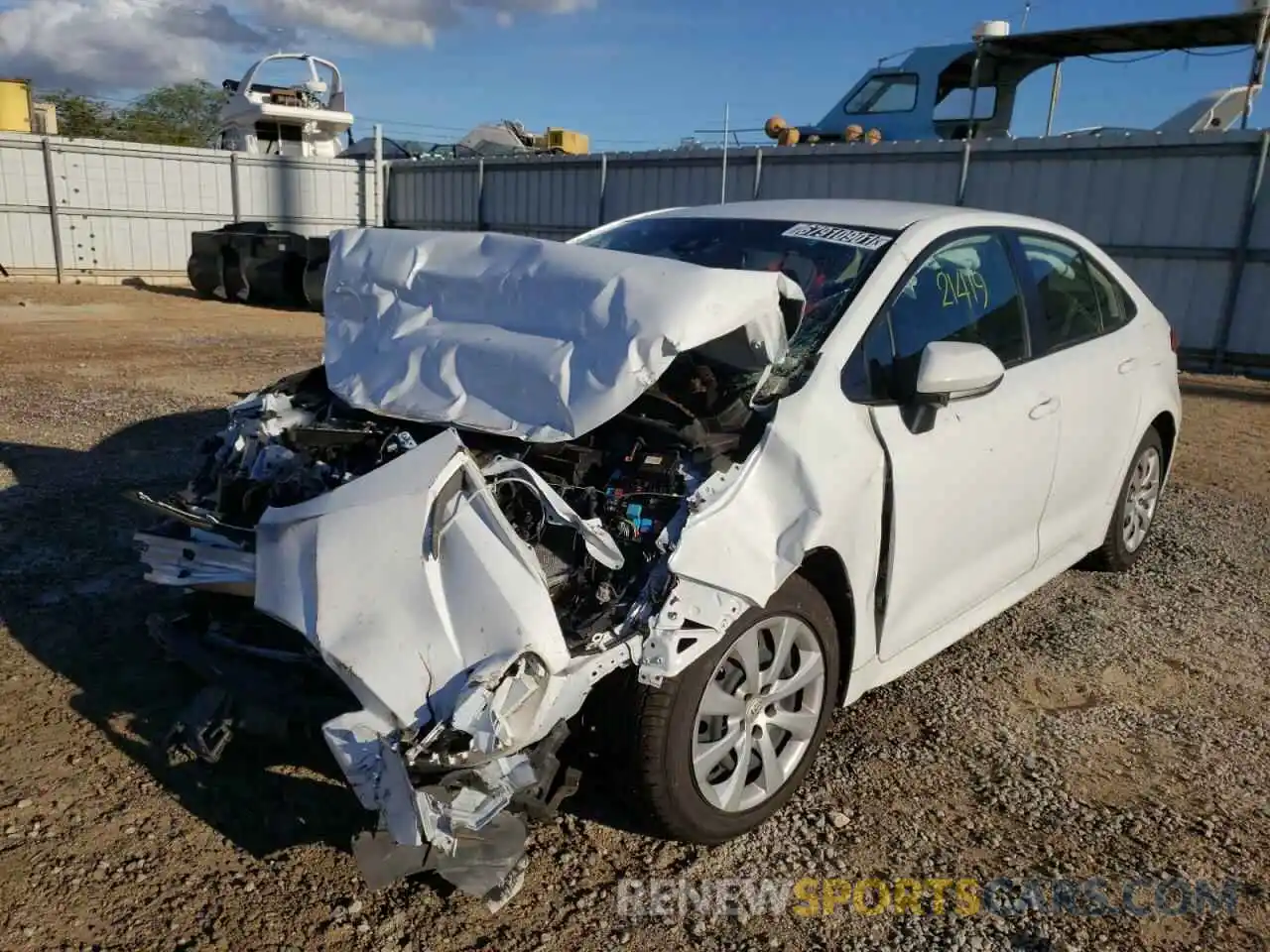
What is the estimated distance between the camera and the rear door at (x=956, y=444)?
312cm

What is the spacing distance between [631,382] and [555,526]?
0.49 m

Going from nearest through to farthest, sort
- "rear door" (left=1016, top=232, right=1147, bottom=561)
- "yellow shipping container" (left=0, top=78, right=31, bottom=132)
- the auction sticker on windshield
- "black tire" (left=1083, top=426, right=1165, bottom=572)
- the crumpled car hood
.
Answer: the crumpled car hood
the auction sticker on windshield
"rear door" (left=1016, top=232, right=1147, bottom=561)
"black tire" (left=1083, top=426, right=1165, bottom=572)
"yellow shipping container" (left=0, top=78, right=31, bottom=132)

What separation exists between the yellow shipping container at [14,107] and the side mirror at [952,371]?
867 inches

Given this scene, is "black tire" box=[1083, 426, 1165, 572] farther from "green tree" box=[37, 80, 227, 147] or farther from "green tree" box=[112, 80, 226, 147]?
"green tree" box=[112, 80, 226, 147]

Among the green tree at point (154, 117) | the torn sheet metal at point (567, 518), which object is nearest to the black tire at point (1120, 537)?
the torn sheet metal at point (567, 518)

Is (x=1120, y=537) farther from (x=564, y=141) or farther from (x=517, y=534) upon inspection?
(x=564, y=141)

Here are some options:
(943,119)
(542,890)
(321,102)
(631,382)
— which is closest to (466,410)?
(631,382)

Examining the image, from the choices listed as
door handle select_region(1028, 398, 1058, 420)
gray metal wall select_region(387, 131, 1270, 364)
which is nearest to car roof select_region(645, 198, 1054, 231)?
door handle select_region(1028, 398, 1058, 420)

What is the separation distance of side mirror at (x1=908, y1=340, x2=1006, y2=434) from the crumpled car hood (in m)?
0.46

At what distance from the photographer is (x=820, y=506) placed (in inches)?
109

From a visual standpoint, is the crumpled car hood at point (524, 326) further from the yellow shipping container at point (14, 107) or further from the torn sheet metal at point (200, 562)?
the yellow shipping container at point (14, 107)

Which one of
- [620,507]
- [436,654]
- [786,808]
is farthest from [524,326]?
[786,808]

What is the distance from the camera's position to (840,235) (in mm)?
3648

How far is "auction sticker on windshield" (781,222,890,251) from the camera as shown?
3.52 m
